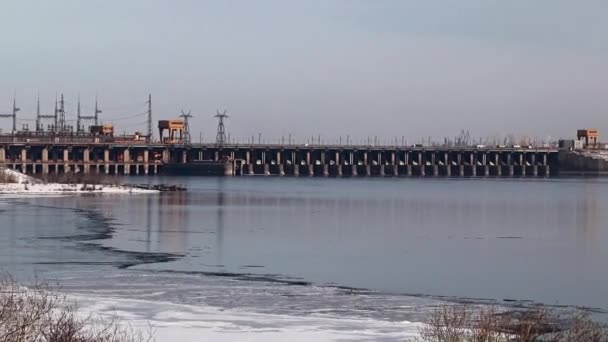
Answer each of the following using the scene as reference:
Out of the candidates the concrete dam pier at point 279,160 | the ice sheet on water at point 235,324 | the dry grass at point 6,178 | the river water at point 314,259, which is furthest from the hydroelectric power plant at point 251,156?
the ice sheet on water at point 235,324

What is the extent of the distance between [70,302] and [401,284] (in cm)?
770

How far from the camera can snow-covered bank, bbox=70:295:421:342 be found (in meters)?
14.7

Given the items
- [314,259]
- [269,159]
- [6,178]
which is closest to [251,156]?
[269,159]

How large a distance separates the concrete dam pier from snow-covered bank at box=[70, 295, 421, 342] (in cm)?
12055

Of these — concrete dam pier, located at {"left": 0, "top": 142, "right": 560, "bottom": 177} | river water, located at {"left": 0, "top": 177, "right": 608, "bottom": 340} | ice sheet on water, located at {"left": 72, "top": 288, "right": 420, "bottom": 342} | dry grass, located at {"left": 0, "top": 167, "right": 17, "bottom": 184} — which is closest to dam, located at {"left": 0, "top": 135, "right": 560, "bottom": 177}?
concrete dam pier, located at {"left": 0, "top": 142, "right": 560, "bottom": 177}

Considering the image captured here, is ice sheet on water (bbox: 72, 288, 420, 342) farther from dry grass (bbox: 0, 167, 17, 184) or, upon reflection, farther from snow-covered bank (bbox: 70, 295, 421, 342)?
dry grass (bbox: 0, 167, 17, 184)

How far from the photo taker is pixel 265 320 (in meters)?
16.4

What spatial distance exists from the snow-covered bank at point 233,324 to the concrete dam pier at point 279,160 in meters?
121

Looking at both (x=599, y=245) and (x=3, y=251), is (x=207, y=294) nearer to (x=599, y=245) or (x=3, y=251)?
(x=3, y=251)

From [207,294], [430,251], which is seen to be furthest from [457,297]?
[430,251]

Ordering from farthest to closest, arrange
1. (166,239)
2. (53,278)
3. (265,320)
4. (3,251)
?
(166,239)
(3,251)
(53,278)
(265,320)

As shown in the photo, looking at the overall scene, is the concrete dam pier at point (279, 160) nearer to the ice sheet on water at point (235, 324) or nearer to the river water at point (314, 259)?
the river water at point (314, 259)

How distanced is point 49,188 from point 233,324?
56806 millimetres

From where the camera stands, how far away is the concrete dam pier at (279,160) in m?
140
